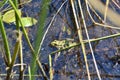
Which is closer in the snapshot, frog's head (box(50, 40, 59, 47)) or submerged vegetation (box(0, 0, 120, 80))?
submerged vegetation (box(0, 0, 120, 80))

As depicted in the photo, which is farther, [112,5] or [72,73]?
[112,5]

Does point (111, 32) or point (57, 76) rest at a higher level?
point (111, 32)

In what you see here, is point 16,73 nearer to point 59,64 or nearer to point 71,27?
point 59,64

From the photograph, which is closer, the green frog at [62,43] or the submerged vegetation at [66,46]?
the submerged vegetation at [66,46]

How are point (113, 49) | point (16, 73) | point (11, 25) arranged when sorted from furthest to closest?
point (11, 25)
point (113, 49)
point (16, 73)

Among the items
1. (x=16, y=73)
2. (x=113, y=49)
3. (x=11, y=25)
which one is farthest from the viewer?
(x=11, y=25)

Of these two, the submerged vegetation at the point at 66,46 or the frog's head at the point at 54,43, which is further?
the frog's head at the point at 54,43

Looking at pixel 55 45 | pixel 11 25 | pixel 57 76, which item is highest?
pixel 11 25

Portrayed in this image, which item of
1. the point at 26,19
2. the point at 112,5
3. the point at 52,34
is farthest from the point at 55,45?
the point at 112,5

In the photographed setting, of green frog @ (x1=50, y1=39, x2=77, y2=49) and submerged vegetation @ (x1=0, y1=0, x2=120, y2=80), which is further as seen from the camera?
green frog @ (x1=50, y1=39, x2=77, y2=49)
